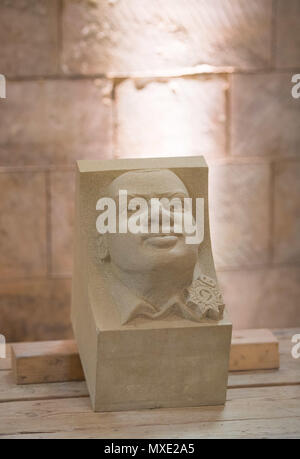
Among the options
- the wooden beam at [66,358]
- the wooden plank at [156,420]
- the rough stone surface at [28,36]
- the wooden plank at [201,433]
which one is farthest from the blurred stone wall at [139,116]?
the wooden plank at [201,433]

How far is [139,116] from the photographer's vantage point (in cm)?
438

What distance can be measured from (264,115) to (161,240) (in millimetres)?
1477

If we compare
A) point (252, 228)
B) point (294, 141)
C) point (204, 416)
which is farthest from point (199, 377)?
point (294, 141)

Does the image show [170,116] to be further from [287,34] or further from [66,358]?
[66,358]

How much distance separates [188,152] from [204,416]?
153cm

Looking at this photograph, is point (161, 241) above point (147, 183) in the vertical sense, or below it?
below

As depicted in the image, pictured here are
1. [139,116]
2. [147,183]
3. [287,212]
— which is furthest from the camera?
[287,212]

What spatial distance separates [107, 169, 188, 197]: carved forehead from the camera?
3.38 meters

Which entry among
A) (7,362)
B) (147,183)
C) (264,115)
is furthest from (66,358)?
(264,115)

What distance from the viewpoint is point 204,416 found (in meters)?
3.41

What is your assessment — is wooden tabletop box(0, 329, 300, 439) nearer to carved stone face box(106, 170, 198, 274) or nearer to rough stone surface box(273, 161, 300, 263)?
carved stone face box(106, 170, 198, 274)

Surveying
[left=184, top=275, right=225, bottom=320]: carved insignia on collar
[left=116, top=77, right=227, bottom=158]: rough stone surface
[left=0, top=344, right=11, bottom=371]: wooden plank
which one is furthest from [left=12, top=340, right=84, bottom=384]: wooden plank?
[left=116, top=77, right=227, bottom=158]: rough stone surface

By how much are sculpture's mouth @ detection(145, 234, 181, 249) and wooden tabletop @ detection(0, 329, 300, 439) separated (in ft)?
2.19

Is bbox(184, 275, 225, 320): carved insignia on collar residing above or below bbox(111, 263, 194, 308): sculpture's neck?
below
